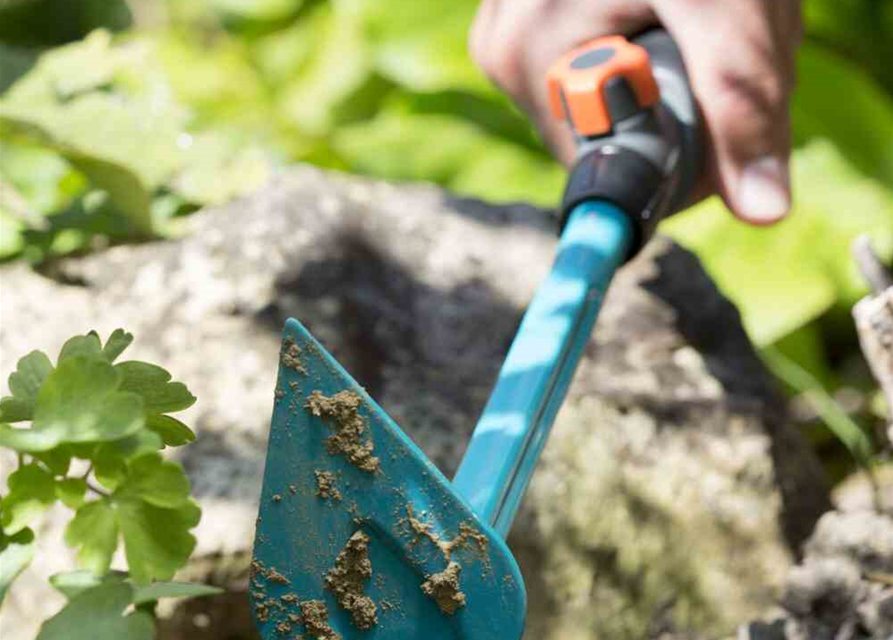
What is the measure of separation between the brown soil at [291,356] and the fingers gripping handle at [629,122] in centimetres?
50

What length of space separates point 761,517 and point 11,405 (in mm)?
863

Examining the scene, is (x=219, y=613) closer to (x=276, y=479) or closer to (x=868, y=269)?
(x=276, y=479)

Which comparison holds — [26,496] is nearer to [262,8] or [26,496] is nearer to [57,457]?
[57,457]

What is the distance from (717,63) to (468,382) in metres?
0.44

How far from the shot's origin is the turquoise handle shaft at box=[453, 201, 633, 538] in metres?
0.92

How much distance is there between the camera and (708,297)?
5.10 ft

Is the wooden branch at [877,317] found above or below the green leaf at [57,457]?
below

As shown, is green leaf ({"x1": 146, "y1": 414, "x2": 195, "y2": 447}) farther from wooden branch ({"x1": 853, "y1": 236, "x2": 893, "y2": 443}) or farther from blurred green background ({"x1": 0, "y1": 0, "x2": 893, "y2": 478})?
blurred green background ({"x1": 0, "y1": 0, "x2": 893, "y2": 478})

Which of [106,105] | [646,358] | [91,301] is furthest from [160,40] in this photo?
[646,358]

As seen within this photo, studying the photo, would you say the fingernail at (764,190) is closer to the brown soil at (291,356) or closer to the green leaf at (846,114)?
the brown soil at (291,356)

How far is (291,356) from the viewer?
0.78 m

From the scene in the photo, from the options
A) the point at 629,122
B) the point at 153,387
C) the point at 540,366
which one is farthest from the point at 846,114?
the point at 153,387

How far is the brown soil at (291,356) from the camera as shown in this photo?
2.53 feet

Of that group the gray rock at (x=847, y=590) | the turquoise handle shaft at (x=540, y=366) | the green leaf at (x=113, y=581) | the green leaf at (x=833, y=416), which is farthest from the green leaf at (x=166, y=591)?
→ the green leaf at (x=833, y=416)
